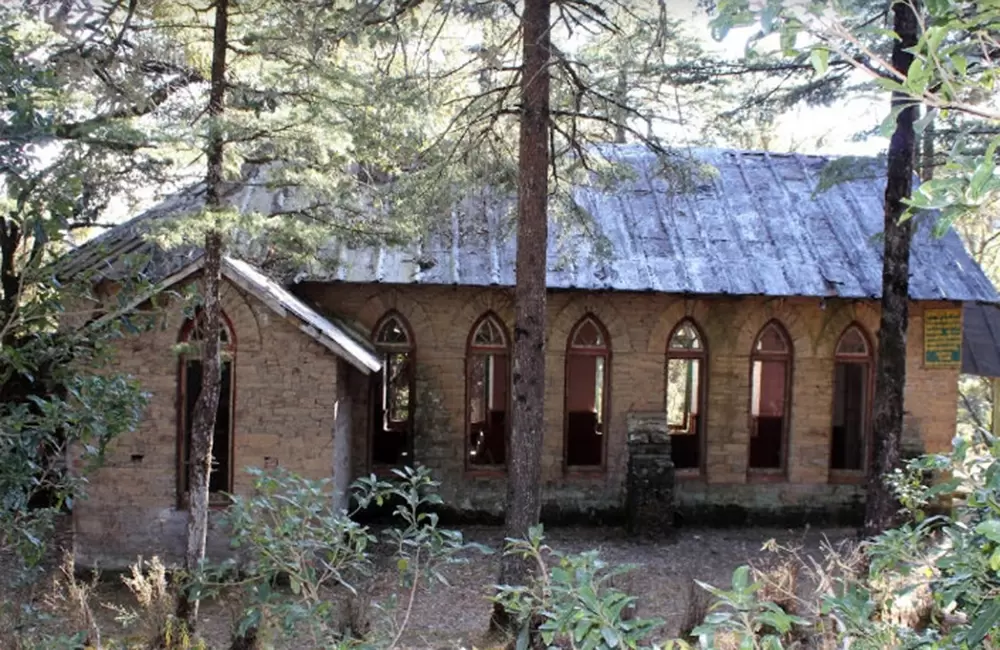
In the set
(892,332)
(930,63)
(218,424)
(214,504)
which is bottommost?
(214,504)

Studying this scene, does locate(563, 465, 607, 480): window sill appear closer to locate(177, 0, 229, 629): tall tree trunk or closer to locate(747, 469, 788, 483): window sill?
locate(747, 469, 788, 483): window sill

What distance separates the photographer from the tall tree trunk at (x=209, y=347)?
27.5 ft

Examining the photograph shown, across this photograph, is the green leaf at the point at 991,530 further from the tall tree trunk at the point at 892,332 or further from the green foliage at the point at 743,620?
the tall tree trunk at the point at 892,332

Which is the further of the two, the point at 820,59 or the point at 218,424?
the point at 218,424

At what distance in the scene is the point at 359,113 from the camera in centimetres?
843

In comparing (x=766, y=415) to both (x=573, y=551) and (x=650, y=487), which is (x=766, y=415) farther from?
(x=573, y=551)

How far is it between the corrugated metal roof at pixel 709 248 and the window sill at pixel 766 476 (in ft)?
10.5

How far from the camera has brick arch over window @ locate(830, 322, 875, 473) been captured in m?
14.4

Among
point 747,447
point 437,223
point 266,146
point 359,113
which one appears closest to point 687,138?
point 437,223

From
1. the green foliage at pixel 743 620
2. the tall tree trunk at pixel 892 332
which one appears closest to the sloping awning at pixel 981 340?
the tall tree trunk at pixel 892 332

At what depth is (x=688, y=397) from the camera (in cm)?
1683

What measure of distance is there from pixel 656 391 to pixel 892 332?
15.9 feet

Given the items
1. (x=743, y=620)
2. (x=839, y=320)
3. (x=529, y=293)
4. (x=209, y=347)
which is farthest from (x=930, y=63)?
(x=839, y=320)

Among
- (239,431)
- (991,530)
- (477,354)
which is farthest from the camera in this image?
(477,354)
